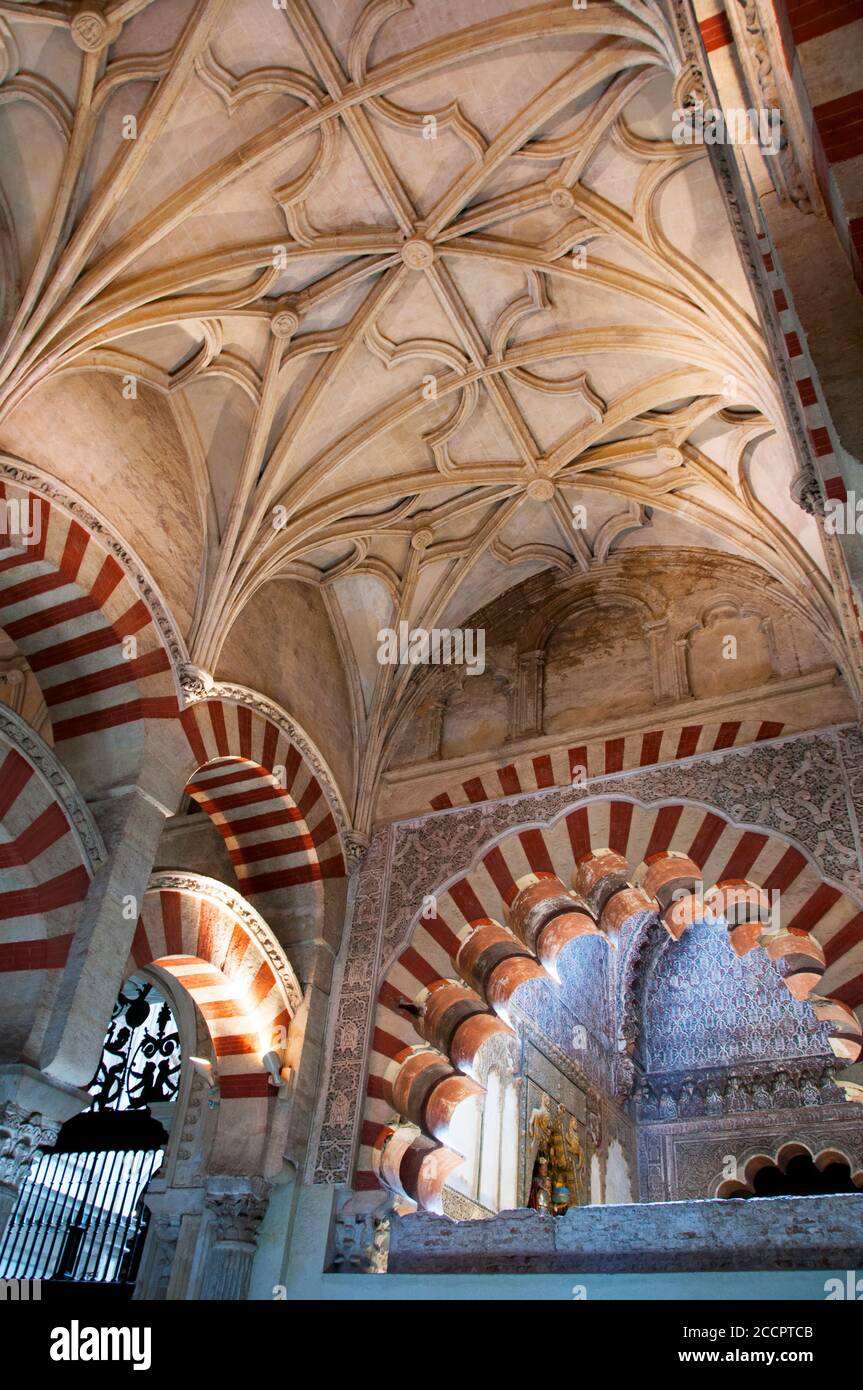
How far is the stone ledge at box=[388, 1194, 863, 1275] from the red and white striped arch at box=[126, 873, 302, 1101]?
59.3 inches

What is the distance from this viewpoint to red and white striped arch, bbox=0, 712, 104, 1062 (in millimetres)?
5441

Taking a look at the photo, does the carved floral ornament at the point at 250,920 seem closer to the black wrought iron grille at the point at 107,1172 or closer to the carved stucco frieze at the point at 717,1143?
the black wrought iron grille at the point at 107,1172

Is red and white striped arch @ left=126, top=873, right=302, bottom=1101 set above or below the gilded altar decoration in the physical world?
above

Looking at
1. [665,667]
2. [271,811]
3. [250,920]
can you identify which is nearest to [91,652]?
[271,811]

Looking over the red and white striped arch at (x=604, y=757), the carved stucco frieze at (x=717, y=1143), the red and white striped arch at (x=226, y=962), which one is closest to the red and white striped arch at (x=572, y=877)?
the red and white striped arch at (x=604, y=757)

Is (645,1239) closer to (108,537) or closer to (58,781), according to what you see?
(58,781)

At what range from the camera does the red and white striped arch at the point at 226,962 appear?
6902mm

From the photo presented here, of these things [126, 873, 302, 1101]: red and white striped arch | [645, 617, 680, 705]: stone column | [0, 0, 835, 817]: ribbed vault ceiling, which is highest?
[0, 0, 835, 817]: ribbed vault ceiling

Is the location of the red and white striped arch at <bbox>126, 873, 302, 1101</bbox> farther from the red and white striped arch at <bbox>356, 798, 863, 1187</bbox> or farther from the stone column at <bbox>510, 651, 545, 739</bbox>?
the stone column at <bbox>510, 651, 545, 739</bbox>

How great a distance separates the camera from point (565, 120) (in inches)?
223

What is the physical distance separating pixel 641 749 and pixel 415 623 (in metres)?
2.22

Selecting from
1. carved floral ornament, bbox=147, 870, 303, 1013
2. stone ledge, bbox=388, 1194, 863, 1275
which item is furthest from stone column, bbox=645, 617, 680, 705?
stone ledge, bbox=388, 1194, 863, 1275
